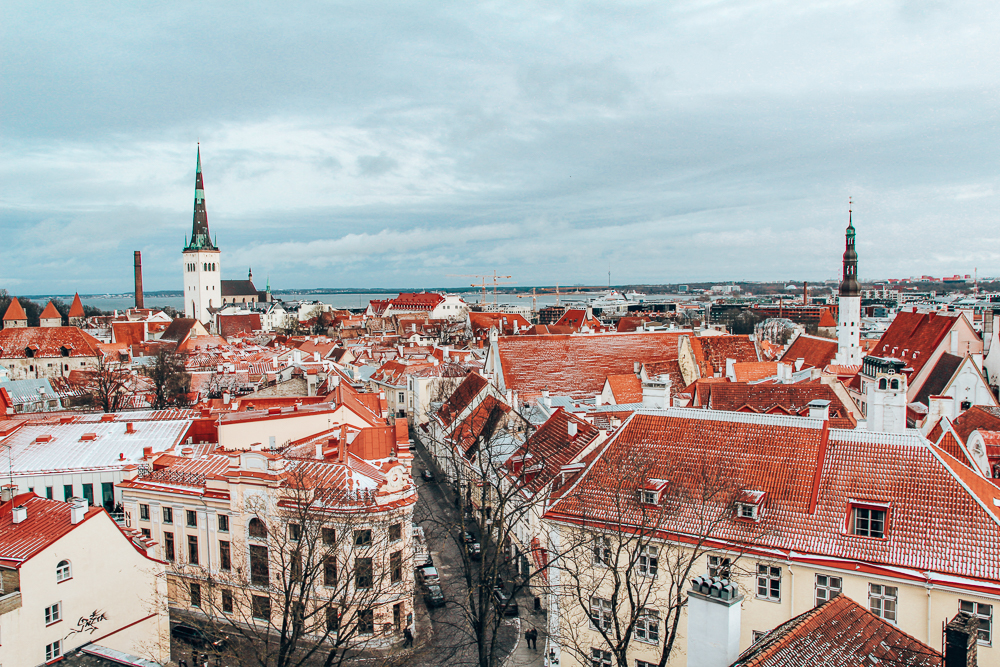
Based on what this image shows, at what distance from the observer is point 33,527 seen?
2258cm

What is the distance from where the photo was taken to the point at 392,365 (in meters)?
70.9

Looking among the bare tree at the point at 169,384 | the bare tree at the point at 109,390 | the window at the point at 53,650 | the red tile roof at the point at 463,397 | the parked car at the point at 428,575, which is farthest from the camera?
the bare tree at the point at 169,384

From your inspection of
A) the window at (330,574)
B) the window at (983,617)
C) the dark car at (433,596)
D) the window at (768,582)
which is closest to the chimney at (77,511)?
the window at (330,574)

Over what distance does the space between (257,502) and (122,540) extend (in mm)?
4349

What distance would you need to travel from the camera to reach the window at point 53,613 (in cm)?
2086

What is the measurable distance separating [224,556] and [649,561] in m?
15.8

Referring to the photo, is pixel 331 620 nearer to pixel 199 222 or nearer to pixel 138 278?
pixel 199 222

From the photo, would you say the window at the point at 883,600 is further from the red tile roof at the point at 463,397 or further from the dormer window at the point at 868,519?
the red tile roof at the point at 463,397

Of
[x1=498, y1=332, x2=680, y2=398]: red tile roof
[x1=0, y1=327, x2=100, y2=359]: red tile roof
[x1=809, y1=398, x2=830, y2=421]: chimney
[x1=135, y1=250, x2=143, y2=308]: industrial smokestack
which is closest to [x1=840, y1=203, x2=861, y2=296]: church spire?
[x1=498, y1=332, x2=680, y2=398]: red tile roof

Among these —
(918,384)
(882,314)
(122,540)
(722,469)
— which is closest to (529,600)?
(722,469)

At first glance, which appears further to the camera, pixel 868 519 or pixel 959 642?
pixel 868 519

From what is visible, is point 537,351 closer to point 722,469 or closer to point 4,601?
point 722,469

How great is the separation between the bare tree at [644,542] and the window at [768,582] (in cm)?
76

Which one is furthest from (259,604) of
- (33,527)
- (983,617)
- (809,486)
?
(983,617)
